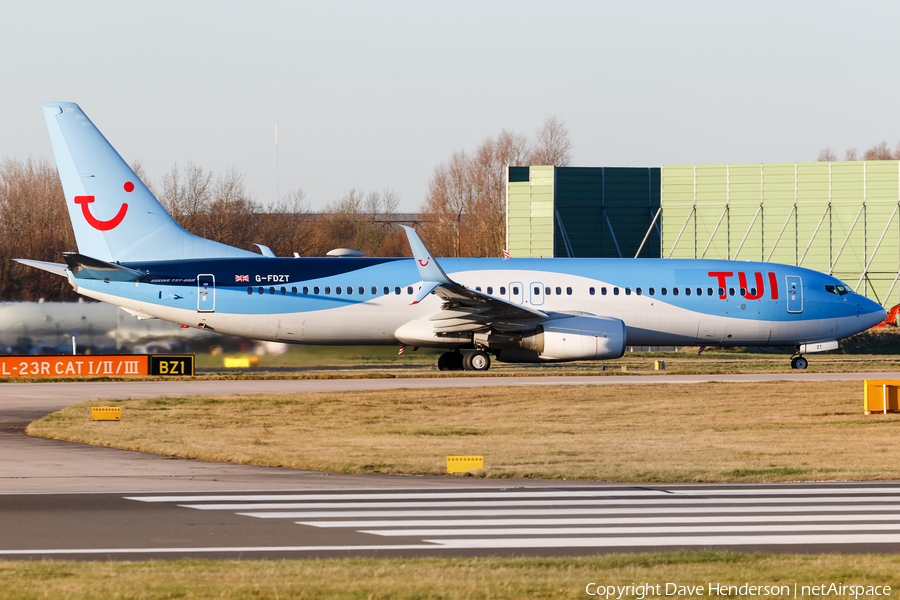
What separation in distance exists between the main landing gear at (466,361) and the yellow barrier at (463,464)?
2091 cm

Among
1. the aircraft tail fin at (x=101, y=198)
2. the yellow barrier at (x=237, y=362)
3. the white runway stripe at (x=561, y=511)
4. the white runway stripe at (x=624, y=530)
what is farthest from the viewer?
the yellow barrier at (x=237, y=362)

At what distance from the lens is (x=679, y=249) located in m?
70.1

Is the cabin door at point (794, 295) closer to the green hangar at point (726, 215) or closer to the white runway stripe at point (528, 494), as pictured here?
the white runway stripe at point (528, 494)

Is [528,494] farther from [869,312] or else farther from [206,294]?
[869,312]

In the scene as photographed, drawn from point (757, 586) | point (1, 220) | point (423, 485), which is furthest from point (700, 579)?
point (1, 220)

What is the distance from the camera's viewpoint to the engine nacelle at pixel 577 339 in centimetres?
3450

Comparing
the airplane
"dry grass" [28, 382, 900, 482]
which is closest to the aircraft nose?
the airplane

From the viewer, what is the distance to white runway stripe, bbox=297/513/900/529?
1141cm

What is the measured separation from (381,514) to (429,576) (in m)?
3.59

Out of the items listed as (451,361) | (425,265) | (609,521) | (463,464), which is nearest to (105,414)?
(463,464)

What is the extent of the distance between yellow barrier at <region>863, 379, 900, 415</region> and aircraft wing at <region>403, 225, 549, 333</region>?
12.5 m

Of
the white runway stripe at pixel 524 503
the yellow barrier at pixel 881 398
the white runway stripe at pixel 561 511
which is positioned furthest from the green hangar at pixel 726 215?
the white runway stripe at pixel 561 511

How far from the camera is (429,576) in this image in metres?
8.54

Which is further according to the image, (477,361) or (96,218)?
(477,361)
